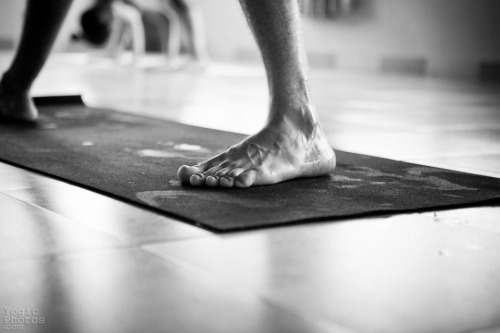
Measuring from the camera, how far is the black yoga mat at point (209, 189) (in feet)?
3.95

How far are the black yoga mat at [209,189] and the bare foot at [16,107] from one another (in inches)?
4.5

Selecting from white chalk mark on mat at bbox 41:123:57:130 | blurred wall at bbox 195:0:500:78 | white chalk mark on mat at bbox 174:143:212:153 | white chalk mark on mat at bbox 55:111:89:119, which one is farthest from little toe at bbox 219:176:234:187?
blurred wall at bbox 195:0:500:78

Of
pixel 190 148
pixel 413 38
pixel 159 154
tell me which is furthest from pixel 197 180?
pixel 413 38

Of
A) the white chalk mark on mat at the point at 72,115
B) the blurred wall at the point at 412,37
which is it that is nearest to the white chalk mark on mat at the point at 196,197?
the white chalk mark on mat at the point at 72,115

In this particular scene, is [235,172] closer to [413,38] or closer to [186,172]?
[186,172]

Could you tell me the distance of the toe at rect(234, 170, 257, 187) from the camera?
1.38 m

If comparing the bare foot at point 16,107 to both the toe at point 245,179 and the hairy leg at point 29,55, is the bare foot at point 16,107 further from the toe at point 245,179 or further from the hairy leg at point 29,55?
the toe at point 245,179

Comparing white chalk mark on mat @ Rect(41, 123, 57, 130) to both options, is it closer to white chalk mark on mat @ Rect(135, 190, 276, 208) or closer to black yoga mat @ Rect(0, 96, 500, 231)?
black yoga mat @ Rect(0, 96, 500, 231)

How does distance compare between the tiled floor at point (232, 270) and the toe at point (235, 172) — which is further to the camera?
the toe at point (235, 172)

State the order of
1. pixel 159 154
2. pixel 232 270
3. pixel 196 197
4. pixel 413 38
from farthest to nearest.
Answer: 1. pixel 413 38
2. pixel 159 154
3. pixel 196 197
4. pixel 232 270

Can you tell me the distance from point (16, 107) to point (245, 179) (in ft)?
3.74

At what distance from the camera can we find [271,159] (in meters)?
1.44

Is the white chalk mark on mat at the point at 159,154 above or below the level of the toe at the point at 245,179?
below

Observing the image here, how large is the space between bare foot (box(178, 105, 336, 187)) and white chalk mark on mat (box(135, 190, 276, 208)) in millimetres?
59
